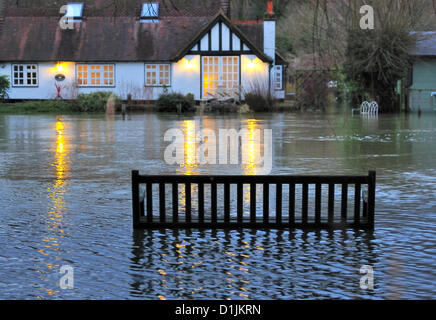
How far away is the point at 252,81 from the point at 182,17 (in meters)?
6.75

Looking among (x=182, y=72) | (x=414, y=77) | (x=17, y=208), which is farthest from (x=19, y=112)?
(x=17, y=208)

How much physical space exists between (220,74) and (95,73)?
8140 millimetres

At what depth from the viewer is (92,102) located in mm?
47219

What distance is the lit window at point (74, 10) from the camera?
168 feet

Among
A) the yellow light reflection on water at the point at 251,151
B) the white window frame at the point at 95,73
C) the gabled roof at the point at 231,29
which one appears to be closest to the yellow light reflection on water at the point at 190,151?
the yellow light reflection on water at the point at 251,151

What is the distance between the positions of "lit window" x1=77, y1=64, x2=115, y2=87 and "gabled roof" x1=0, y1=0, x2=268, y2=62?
2.50ft

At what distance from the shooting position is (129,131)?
28.7 meters

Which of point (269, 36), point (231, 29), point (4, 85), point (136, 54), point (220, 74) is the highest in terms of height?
point (231, 29)

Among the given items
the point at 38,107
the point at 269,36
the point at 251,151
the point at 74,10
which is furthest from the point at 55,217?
the point at 74,10

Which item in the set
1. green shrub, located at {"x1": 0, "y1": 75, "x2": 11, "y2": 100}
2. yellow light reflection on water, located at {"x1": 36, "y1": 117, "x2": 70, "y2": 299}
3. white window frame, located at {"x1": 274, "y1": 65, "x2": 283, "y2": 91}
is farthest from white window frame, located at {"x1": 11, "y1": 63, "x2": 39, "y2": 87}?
yellow light reflection on water, located at {"x1": 36, "y1": 117, "x2": 70, "y2": 299}

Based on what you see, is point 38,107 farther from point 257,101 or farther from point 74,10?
point 257,101

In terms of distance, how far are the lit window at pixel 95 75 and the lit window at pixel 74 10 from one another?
12.5 feet

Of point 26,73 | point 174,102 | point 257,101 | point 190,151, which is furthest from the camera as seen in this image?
point 26,73

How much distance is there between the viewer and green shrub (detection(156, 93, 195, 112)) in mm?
45781
